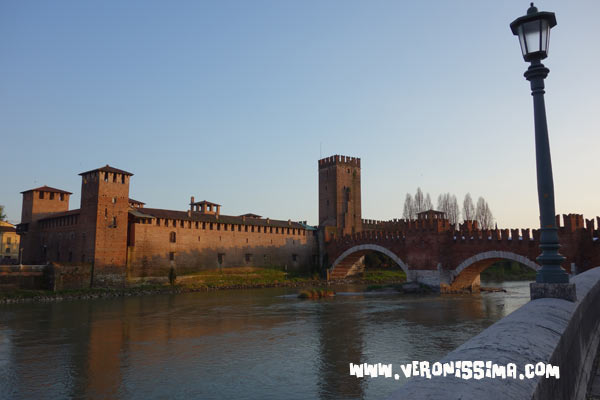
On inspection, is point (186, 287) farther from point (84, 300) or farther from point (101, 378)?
point (101, 378)

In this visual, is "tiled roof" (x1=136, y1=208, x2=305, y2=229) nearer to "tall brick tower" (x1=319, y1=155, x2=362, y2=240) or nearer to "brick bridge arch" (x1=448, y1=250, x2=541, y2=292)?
"tall brick tower" (x1=319, y1=155, x2=362, y2=240)

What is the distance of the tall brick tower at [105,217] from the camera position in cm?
2914

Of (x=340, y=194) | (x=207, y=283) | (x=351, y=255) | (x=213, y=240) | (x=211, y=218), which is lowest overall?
(x=207, y=283)

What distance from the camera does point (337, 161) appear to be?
48031 mm

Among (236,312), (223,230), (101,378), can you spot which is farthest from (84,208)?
(101,378)

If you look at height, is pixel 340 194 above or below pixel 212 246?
above

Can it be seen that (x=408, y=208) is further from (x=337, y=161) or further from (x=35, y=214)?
(x=35, y=214)

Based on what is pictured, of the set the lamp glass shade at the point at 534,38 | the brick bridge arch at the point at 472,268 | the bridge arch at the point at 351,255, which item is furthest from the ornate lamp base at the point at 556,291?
the bridge arch at the point at 351,255

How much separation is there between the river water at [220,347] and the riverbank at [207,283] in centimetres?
362

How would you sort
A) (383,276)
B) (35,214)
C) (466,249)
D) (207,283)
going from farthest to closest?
(383,276) → (35,214) → (207,283) → (466,249)

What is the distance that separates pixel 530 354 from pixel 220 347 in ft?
33.9

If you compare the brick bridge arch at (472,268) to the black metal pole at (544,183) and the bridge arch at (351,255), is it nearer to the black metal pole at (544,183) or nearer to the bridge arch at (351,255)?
the bridge arch at (351,255)

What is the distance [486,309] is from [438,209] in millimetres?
32275

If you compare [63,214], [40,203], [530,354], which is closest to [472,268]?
[530,354]
